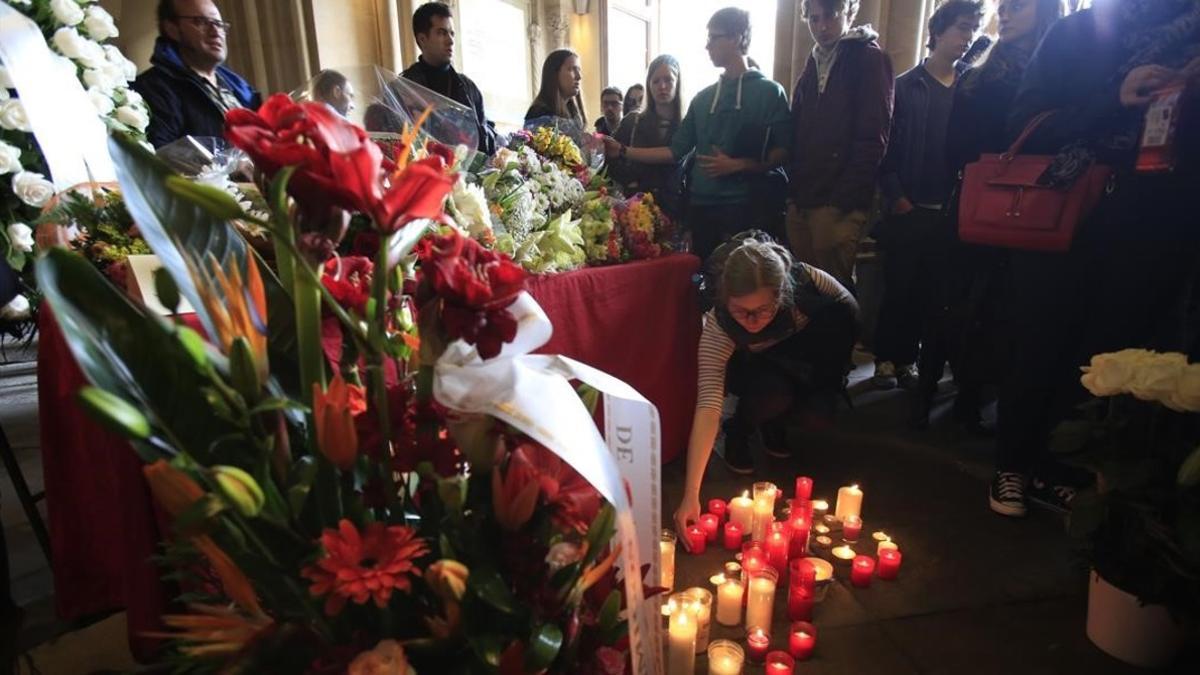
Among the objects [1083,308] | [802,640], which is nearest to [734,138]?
[1083,308]

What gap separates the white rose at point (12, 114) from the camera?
1.28m

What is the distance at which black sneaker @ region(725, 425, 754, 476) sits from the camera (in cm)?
219

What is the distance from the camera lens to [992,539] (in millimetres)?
1781

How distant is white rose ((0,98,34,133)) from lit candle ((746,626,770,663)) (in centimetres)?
178

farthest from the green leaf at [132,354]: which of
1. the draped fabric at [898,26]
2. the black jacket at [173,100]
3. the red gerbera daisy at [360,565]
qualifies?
the draped fabric at [898,26]

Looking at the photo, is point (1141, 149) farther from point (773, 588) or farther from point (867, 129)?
point (773, 588)

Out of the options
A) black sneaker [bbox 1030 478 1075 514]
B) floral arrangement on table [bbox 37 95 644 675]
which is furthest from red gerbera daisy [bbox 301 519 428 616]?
black sneaker [bbox 1030 478 1075 514]

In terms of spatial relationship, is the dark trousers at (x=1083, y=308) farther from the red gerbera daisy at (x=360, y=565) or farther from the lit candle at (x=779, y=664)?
the red gerbera daisy at (x=360, y=565)

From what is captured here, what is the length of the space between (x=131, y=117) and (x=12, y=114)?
1.20 feet

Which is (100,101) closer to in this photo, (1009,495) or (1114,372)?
(1114,372)

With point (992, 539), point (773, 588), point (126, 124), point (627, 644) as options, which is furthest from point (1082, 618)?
point (126, 124)

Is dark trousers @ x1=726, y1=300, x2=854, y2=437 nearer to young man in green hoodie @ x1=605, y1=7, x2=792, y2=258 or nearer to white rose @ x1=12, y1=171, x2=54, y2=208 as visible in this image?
young man in green hoodie @ x1=605, y1=7, x2=792, y2=258

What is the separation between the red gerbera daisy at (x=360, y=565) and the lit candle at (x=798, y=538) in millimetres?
1349

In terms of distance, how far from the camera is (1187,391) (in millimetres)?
1077
